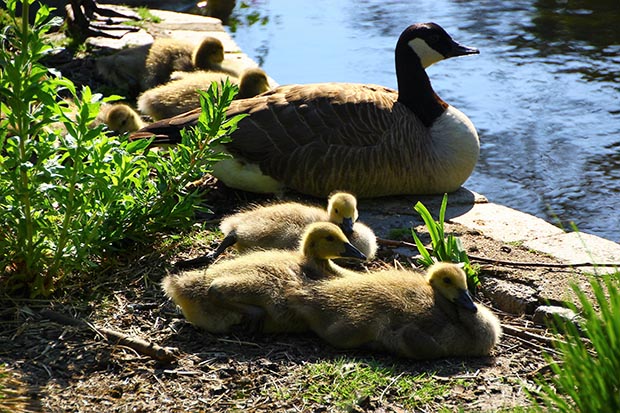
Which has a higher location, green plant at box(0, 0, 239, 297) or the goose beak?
green plant at box(0, 0, 239, 297)

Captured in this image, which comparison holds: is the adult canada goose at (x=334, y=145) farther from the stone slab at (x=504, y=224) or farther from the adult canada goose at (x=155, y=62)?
the adult canada goose at (x=155, y=62)

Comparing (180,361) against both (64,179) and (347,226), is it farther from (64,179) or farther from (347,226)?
(347,226)

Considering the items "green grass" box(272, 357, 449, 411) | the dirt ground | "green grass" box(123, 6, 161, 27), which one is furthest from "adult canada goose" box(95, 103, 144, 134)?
"green grass" box(123, 6, 161, 27)

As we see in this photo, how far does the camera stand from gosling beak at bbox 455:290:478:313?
4875 mm

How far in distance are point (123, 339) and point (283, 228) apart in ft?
4.29

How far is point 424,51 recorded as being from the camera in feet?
26.2

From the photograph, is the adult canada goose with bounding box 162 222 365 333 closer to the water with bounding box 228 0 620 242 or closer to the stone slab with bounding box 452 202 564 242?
the stone slab with bounding box 452 202 564 242

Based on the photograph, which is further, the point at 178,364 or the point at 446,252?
the point at 446,252

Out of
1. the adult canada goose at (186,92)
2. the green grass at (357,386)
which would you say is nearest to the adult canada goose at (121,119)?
the adult canada goose at (186,92)

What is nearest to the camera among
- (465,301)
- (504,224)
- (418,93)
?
(465,301)

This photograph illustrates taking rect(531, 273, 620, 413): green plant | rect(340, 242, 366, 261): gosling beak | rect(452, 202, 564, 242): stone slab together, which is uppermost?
rect(531, 273, 620, 413): green plant

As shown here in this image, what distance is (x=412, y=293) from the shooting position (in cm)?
494

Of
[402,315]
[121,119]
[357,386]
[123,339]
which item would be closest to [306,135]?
[121,119]

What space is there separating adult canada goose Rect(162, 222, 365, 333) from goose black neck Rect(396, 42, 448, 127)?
2766 millimetres
